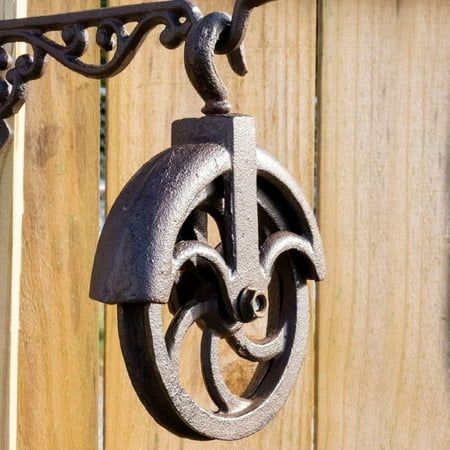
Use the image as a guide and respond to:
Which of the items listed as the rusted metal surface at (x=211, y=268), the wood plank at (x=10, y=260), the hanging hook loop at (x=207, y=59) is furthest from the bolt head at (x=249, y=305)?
the wood plank at (x=10, y=260)

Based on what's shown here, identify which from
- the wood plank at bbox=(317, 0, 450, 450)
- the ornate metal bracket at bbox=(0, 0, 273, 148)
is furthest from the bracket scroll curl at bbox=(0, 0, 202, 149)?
the wood plank at bbox=(317, 0, 450, 450)

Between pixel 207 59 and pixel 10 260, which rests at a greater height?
pixel 207 59

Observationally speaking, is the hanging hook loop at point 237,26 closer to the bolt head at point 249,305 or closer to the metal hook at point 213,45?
the metal hook at point 213,45

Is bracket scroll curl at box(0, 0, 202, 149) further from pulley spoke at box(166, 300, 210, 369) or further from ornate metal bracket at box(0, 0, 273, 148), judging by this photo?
pulley spoke at box(166, 300, 210, 369)

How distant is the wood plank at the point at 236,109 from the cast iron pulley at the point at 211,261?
323mm

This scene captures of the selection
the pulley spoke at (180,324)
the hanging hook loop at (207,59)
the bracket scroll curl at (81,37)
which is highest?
the bracket scroll curl at (81,37)

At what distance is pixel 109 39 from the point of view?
106cm

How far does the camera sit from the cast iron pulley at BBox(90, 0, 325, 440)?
85 cm

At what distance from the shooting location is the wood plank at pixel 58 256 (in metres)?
1.25

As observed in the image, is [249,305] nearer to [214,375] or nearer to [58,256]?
[214,375]

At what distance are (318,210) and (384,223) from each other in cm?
10

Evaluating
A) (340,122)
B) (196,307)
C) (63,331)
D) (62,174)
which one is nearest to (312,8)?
(340,122)

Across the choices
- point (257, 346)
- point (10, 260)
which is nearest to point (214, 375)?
point (257, 346)

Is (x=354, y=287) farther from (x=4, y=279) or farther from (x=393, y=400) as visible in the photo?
(x=4, y=279)
